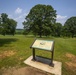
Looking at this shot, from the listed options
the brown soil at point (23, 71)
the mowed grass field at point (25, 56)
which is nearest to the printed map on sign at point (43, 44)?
the brown soil at point (23, 71)

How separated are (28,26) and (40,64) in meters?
22.0

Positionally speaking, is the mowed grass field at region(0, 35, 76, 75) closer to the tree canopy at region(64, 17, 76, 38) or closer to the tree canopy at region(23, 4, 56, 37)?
the tree canopy at region(23, 4, 56, 37)

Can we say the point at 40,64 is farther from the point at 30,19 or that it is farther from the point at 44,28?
the point at 30,19

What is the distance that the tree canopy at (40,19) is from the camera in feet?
88.5

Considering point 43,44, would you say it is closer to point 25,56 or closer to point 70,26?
point 25,56

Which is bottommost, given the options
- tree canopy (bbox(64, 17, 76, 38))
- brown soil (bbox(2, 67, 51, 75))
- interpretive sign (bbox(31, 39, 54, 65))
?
brown soil (bbox(2, 67, 51, 75))

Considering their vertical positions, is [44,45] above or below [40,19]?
below

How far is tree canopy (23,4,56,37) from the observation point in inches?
1062

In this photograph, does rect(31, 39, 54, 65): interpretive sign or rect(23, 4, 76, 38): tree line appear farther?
rect(23, 4, 76, 38): tree line

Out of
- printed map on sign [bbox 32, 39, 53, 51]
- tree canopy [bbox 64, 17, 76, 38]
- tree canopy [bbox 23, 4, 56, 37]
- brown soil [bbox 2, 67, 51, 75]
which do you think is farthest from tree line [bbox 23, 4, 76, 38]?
brown soil [bbox 2, 67, 51, 75]

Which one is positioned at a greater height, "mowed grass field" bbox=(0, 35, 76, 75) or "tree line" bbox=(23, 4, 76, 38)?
"tree line" bbox=(23, 4, 76, 38)

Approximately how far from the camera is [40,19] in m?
27.0

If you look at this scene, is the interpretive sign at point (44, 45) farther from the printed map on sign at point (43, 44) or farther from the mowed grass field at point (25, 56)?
the mowed grass field at point (25, 56)

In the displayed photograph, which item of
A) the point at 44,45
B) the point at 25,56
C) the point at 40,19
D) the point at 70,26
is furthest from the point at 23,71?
the point at 70,26
